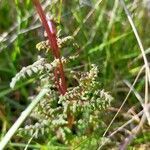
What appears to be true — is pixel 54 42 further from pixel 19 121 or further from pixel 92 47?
pixel 92 47

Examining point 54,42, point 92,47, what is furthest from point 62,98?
point 92,47

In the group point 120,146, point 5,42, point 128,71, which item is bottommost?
point 120,146

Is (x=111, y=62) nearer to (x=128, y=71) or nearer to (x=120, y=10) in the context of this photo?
(x=128, y=71)

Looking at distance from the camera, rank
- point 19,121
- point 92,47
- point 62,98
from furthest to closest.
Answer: point 92,47
point 62,98
point 19,121

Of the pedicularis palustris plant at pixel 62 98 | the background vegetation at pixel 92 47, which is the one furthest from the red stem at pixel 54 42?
the background vegetation at pixel 92 47

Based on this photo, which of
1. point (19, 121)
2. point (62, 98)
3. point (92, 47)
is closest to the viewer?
point (19, 121)

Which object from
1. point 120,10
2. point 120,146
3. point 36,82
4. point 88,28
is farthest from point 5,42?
point 120,146

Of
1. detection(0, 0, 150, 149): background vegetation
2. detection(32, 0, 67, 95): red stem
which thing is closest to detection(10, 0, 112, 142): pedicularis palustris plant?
detection(32, 0, 67, 95): red stem
